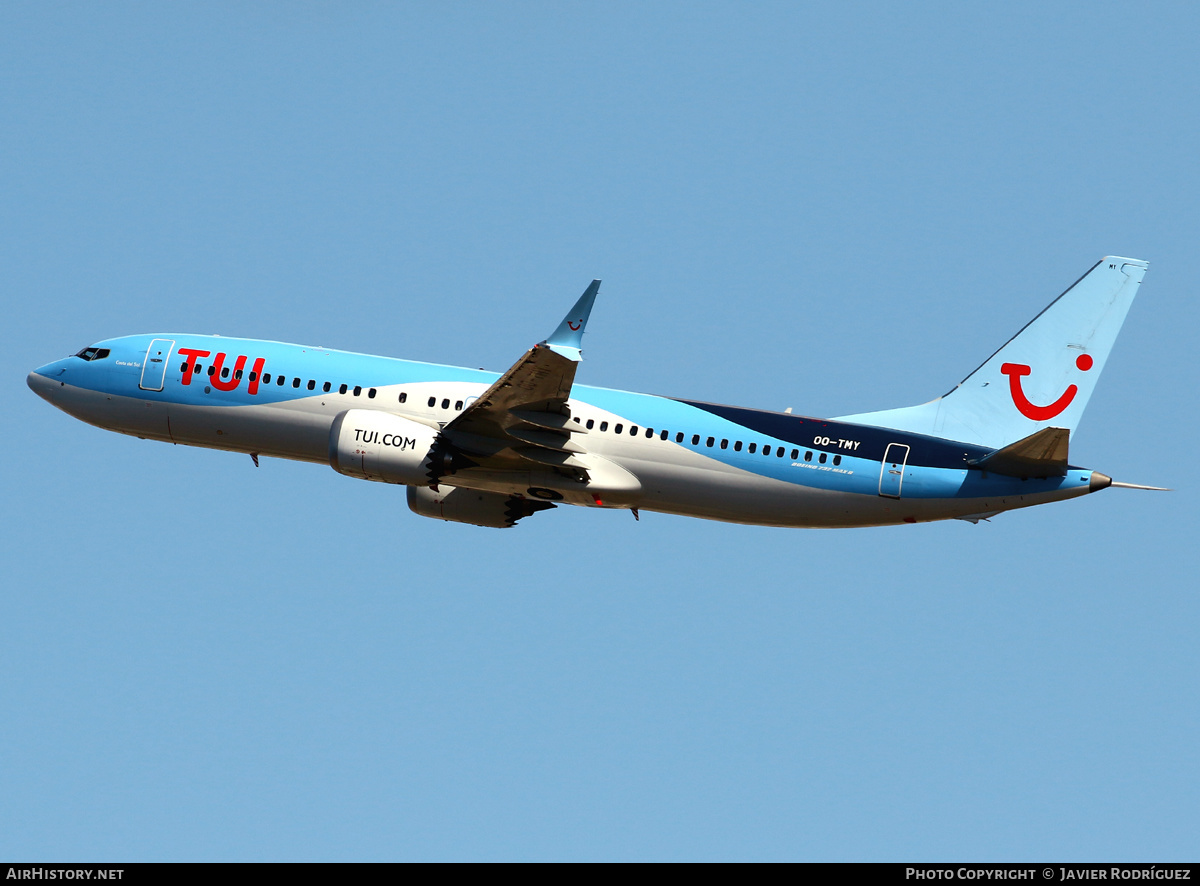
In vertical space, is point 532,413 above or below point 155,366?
below

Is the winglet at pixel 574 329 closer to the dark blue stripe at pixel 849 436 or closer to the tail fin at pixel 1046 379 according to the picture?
the dark blue stripe at pixel 849 436

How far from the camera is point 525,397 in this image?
4028cm

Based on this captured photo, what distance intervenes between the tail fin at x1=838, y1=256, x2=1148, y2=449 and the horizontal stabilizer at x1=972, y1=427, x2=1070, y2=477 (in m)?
2.03

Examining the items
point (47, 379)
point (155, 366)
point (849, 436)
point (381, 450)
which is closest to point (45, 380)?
point (47, 379)

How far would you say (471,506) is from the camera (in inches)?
1834

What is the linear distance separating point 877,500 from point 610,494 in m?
8.42

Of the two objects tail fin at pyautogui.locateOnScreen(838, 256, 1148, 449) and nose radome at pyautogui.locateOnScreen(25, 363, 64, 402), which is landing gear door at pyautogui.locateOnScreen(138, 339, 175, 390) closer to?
nose radome at pyautogui.locateOnScreen(25, 363, 64, 402)

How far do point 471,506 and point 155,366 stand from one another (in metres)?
11.8

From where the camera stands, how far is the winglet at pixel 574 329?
3744cm

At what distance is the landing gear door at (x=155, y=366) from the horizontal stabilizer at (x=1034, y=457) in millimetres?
27116

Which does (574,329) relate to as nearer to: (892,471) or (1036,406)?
(892,471)
